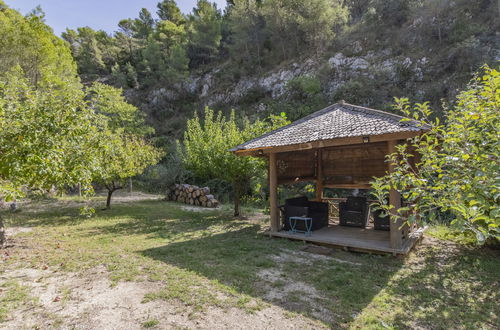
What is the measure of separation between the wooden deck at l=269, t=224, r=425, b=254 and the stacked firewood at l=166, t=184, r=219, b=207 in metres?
6.25

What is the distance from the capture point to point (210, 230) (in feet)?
25.8

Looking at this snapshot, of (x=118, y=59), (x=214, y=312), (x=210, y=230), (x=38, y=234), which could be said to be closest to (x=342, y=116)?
(x=210, y=230)

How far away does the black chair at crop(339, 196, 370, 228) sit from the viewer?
745 centimetres

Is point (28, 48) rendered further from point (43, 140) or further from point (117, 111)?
point (43, 140)

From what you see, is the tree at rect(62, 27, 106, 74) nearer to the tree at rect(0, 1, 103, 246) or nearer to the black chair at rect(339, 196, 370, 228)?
the tree at rect(0, 1, 103, 246)

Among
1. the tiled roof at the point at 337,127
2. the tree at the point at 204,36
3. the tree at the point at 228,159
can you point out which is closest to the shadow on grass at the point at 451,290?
the tiled roof at the point at 337,127

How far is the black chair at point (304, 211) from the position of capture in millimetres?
6777

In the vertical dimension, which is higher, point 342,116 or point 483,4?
point 483,4

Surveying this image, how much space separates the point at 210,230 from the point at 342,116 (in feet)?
15.8

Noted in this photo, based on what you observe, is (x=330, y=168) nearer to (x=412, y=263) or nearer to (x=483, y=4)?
(x=412, y=263)

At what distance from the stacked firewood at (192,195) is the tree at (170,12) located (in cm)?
3107

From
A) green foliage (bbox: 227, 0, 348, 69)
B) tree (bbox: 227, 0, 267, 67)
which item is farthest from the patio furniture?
tree (bbox: 227, 0, 267, 67)

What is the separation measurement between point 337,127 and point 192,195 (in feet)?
29.9

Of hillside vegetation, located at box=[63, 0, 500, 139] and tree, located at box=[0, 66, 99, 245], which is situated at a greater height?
hillside vegetation, located at box=[63, 0, 500, 139]
